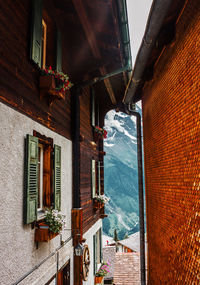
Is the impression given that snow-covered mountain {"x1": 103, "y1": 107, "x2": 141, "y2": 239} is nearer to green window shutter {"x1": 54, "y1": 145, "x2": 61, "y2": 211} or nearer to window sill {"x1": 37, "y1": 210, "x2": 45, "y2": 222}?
green window shutter {"x1": 54, "y1": 145, "x2": 61, "y2": 211}

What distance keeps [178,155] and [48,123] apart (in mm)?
2764

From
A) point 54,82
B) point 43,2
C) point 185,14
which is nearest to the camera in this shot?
point 185,14

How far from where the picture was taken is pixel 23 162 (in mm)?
3941

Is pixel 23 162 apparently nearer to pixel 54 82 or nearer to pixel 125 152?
pixel 54 82

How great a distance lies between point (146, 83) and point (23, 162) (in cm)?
419

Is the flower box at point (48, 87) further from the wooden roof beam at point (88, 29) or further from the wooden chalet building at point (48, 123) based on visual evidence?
the wooden roof beam at point (88, 29)

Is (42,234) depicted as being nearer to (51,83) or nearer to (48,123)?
(48,123)

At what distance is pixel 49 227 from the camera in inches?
171

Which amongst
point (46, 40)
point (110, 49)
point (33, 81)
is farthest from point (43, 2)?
point (110, 49)

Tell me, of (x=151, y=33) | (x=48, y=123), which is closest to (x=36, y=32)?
(x=48, y=123)

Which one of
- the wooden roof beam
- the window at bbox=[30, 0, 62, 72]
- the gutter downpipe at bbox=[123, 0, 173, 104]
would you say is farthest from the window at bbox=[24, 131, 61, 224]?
the wooden roof beam

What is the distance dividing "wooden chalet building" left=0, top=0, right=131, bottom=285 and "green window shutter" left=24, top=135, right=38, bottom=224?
0.02 metres

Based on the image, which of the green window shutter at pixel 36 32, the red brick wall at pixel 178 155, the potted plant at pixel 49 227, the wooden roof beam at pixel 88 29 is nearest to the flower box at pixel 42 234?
the potted plant at pixel 49 227

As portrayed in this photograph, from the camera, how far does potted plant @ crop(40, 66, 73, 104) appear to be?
470 centimetres
